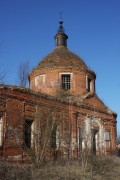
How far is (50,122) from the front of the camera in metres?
16.1

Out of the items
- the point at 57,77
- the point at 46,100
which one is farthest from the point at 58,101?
the point at 57,77

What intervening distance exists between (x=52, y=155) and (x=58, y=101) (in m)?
3.66

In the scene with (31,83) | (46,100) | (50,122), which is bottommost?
(50,122)

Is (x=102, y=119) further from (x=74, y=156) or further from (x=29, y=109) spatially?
(x=29, y=109)

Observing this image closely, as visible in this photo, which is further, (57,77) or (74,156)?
(57,77)

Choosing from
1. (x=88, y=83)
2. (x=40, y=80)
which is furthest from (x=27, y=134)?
(x=88, y=83)

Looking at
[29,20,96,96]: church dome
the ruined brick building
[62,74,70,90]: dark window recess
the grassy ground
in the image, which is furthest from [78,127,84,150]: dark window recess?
[62,74,70,90]: dark window recess

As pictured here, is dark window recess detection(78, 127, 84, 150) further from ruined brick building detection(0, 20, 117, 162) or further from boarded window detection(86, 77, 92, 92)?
boarded window detection(86, 77, 92, 92)

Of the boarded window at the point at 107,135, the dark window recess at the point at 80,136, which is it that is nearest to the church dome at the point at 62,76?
the boarded window at the point at 107,135

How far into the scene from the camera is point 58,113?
1911cm

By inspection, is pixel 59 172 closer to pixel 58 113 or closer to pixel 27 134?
pixel 27 134

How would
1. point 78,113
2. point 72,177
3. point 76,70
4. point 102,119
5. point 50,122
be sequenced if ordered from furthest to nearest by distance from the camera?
point 76,70 < point 102,119 < point 78,113 < point 50,122 < point 72,177

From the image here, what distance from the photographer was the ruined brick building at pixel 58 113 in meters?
16.2

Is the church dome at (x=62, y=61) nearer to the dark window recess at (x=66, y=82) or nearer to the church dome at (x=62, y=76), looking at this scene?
the church dome at (x=62, y=76)
